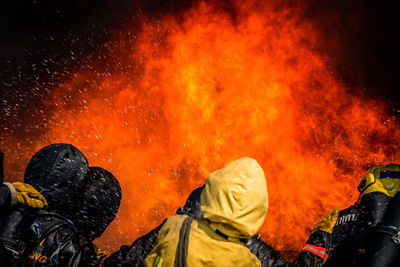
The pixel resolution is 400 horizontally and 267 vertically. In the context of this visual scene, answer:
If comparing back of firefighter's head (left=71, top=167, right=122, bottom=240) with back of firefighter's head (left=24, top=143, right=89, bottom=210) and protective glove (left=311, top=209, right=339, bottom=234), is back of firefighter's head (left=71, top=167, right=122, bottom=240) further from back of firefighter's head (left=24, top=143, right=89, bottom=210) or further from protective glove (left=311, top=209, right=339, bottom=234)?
protective glove (left=311, top=209, right=339, bottom=234)

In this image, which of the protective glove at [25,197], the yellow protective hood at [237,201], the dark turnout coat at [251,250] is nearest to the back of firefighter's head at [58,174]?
the protective glove at [25,197]

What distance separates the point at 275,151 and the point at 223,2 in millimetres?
5026

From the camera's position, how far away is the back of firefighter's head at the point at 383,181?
8.38 ft

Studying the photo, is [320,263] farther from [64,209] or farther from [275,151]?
[275,151]

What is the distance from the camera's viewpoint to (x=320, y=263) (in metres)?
2.66

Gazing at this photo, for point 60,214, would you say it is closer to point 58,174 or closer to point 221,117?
point 58,174

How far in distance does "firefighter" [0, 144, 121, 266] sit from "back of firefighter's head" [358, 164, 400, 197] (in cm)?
274

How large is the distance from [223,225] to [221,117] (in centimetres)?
734

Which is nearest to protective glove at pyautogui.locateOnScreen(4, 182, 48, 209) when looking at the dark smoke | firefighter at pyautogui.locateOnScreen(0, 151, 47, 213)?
firefighter at pyautogui.locateOnScreen(0, 151, 47, 213)

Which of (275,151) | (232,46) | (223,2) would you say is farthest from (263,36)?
(275,151)

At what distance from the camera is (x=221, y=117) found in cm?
914

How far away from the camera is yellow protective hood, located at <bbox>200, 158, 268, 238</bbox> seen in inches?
72.1

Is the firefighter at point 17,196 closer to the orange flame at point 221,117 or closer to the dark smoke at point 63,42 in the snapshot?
the orange flame at point 221,117

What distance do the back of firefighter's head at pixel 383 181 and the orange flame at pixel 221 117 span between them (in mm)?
5254
